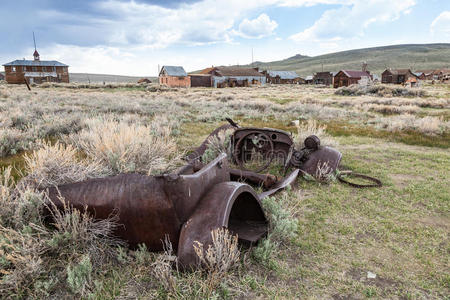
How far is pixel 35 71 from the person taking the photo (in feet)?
189

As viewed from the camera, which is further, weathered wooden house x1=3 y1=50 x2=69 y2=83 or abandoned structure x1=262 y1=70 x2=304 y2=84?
abandoned structure x1=262 y1=70 x2=304 y2=84

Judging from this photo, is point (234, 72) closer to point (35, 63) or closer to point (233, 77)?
point (233, 77)

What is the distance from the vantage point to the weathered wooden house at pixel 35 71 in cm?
5597

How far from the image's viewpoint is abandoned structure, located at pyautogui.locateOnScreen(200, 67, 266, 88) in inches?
2366

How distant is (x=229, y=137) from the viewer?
20.6 ft

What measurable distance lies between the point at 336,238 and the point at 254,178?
1.69 meters

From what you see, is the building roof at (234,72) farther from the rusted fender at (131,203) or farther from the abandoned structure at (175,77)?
the rusted fender at (131,203)

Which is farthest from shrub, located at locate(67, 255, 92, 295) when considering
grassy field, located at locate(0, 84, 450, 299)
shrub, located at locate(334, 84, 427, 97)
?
shrub, located at locate(334, 84, 427, 97)

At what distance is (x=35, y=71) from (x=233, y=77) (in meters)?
41.1

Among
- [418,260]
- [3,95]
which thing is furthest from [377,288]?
[3,95]

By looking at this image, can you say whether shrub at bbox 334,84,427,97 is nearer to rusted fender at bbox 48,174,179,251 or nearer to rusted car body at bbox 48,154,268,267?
rusted car body at bbox 48,154,268,267

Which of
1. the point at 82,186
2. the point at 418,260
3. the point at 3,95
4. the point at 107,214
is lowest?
the point at 418,260

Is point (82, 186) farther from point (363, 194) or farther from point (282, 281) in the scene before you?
point (363, 194)

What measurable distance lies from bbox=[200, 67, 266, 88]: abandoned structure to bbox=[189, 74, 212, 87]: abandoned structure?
2.84ft
